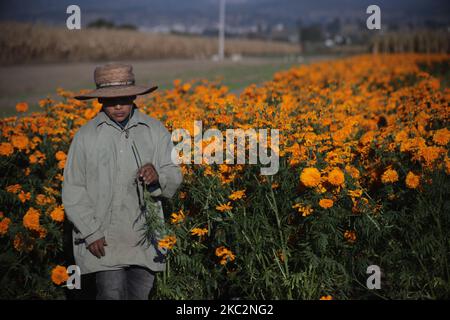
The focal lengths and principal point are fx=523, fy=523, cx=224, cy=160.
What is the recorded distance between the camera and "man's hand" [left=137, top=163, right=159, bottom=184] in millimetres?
3123

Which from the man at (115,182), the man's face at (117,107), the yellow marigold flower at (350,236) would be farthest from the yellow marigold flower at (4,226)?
the yellow marigold flower at (350,236)

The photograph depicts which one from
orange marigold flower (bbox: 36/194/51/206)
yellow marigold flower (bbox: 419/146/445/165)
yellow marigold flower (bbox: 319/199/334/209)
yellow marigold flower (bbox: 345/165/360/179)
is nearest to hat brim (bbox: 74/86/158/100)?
orange marigold flower (bbox: 36/194/51/206)

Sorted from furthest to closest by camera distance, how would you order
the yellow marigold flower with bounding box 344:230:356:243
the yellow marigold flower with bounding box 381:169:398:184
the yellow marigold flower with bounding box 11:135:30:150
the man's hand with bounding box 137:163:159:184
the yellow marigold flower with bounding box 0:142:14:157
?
1. the yellow marigold flower with bounding box 11:135:30:150
2. the yellow marigold flower with bounding box 0:142:14:157
3. the yellow marigold flower with bounding box 381:169:398:184
4. the yellow marigold flower with bounding box 344:230:356:243
5. the man's hand with bounding box 137:163:159:184

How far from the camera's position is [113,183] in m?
3.35

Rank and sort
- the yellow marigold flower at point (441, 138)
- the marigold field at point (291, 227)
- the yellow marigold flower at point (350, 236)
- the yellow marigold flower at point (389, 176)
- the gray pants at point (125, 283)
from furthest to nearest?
the yellow marigold flower at point (441, 138), the yellow marigold flower at point (389, 176), the yellow marigold flower at point (350, 236), the marigold field at point (291, 227), the gray pants at point (125, 283)

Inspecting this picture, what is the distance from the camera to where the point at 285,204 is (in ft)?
12.0

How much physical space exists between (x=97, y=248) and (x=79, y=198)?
33cm

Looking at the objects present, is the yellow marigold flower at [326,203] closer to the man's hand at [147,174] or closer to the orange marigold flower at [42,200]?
the man's hand at [147,174]

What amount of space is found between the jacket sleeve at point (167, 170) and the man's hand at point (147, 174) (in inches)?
6.1

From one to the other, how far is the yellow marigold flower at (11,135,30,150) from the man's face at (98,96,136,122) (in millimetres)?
1804

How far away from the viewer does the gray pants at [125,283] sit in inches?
132

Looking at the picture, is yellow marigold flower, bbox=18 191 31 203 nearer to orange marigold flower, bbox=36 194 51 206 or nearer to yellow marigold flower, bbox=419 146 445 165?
orange marigold flower, bbox=36 194 51 206
